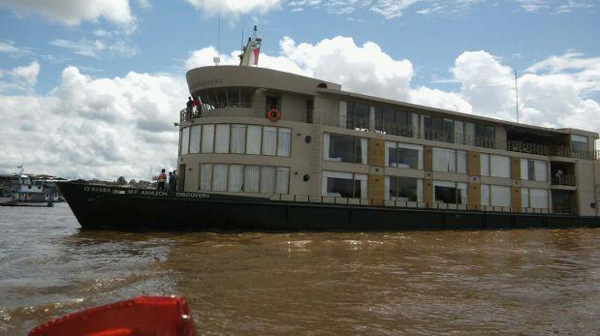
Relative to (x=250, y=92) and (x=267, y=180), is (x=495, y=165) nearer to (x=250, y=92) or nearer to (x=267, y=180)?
(x=267, y=180)

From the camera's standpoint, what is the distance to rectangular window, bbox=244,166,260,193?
61.0 feet

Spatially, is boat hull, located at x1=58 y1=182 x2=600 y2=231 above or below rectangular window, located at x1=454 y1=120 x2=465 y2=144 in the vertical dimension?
below

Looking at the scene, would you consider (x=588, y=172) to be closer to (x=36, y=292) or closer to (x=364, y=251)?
(x=364, y=251)

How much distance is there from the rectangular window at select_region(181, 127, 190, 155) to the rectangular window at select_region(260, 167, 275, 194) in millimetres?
3632

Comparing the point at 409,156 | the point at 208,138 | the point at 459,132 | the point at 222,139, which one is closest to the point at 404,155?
the point at 409,156

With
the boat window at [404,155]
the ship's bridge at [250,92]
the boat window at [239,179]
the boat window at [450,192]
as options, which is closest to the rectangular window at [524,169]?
the boat window at [450,192]

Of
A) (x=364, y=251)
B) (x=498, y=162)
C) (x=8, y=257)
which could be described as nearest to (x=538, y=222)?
(x=498, y=162)

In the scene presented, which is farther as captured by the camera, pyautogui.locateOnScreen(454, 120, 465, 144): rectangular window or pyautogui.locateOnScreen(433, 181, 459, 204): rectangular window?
pyautogui.locateOnScreen(454, 120, 465, 144): rectangular window

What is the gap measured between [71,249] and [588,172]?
95.1 feet

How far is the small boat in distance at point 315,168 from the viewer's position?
54.9 feet

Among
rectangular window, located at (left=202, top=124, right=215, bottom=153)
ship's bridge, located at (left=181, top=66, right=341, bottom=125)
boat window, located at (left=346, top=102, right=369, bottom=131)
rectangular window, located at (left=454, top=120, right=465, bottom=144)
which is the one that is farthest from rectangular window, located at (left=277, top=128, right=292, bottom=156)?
rectangular window, located at (left=454, top=120, right=465, bottom=144)

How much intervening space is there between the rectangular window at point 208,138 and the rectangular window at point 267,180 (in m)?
2.36

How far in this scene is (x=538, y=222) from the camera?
994 inches

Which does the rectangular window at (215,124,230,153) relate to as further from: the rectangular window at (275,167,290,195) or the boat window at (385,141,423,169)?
the boat window at (385,141,423,169)
